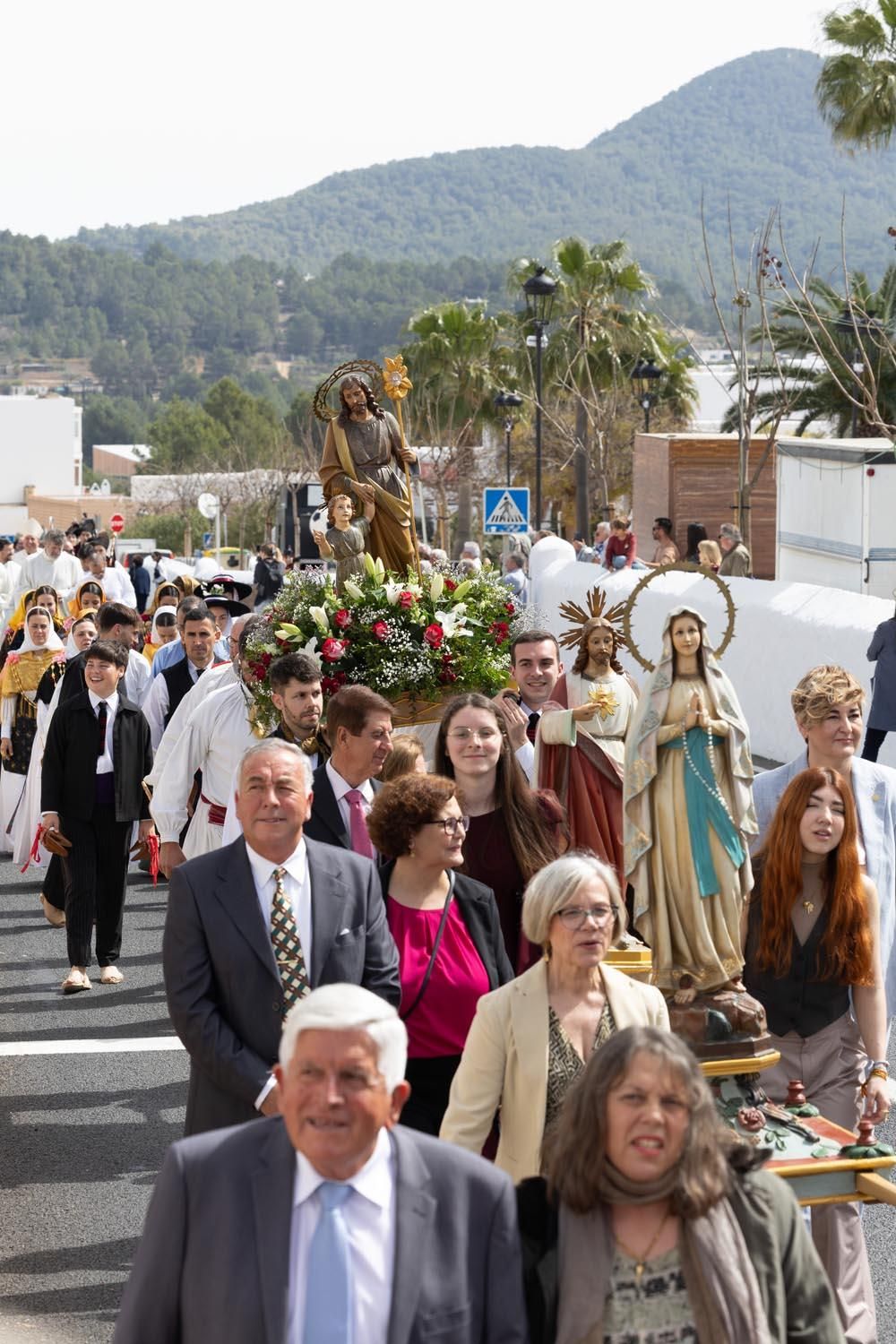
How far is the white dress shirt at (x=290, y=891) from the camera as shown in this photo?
17.5ft

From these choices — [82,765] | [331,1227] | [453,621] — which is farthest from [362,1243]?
[453,621]

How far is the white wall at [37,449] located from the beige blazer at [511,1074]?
138m

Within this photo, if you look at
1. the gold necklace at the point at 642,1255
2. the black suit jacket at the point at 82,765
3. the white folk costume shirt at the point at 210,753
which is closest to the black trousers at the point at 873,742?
the black suit jacket at the point at 82,765

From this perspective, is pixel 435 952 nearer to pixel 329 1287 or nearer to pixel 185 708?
pixel 329 1287

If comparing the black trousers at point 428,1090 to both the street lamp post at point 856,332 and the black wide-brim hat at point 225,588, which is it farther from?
the street lamp post at point 856,332

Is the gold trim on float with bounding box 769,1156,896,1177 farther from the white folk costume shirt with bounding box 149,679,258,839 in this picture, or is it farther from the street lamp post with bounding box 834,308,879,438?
the street lamp post with bounding box 834,308,879,438

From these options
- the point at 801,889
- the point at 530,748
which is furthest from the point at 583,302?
the point at 801,889

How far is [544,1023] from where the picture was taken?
4816 millimetres

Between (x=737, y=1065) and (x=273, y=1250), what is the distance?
279 centimetres

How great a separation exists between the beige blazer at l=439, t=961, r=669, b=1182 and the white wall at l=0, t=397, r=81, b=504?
137576 millimetres

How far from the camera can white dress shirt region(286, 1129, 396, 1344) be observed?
3.40 meters

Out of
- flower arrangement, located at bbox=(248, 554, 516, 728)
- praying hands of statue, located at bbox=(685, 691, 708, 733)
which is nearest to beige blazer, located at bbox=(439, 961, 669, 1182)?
praying hands of statue, located at bbox=(685, 691, 708, 733)

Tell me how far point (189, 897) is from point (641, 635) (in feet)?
62.6

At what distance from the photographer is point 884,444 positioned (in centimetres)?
2583
